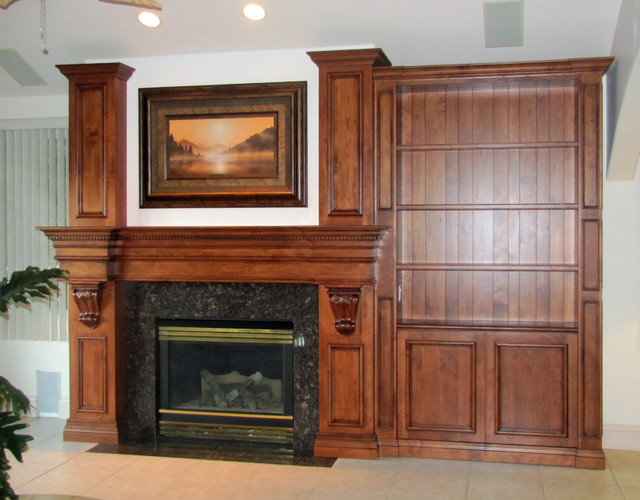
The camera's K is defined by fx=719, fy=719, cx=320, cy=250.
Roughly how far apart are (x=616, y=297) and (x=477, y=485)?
4.99ft

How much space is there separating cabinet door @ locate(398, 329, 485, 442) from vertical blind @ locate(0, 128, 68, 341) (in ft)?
9.03

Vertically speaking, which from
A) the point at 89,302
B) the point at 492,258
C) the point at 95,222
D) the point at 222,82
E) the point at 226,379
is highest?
the point at 222,82

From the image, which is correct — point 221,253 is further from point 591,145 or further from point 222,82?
point 591,145

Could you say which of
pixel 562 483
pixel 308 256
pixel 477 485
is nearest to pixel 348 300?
pixel 308 256

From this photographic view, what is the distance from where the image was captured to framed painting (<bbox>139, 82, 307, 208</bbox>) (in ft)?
15.0

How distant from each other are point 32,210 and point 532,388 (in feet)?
13.0

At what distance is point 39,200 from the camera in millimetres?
5645

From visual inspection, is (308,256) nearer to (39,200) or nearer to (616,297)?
(616,297)

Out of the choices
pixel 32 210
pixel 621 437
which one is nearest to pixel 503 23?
pixel 621 437

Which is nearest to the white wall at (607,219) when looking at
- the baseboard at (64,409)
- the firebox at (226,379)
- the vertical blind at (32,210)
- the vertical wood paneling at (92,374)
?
the firebox at (226,379)

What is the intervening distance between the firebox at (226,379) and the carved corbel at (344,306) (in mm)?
424

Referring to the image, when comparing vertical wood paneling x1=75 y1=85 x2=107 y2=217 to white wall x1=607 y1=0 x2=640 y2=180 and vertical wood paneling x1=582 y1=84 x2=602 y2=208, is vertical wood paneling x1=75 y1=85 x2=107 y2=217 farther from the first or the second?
white wall x1=607 y1=0 x2=640 y2=180

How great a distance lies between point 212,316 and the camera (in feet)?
15.8

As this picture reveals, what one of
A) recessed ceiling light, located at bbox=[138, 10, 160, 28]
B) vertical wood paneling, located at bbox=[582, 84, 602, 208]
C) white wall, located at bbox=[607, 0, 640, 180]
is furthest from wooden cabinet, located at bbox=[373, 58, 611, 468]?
recessed ceiling light, located at bbox=[138, 10, 160, 28]
